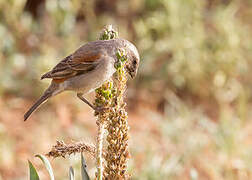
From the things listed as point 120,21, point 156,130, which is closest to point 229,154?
point 156,130

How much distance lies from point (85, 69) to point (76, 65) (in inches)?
3.0

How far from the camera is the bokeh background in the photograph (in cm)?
632

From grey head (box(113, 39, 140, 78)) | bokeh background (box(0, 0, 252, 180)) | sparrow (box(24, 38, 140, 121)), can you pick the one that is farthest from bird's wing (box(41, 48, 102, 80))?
bokeh background (box(0, 0, 252, 180))

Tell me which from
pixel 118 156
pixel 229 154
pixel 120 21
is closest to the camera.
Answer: pixel 118 156

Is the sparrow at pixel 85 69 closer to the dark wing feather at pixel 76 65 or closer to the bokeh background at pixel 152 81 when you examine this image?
the dark wing feather at pixel 76 65

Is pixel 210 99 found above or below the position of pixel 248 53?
below

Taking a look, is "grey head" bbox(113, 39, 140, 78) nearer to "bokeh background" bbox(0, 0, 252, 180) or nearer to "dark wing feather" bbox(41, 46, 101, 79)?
"dark wing feather" bbox(41, 46, 101, 79)

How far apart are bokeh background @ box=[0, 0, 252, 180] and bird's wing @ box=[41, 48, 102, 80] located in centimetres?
241

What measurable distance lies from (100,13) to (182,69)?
216cm

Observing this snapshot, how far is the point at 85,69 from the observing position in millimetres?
3867

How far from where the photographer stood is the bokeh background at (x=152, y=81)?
632cm

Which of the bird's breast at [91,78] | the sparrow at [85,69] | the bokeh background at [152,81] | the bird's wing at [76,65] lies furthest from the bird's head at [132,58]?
the bokeh background at [152,81]

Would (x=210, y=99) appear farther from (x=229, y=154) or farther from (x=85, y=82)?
(x=85, y=82)

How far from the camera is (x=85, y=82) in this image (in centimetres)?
380
